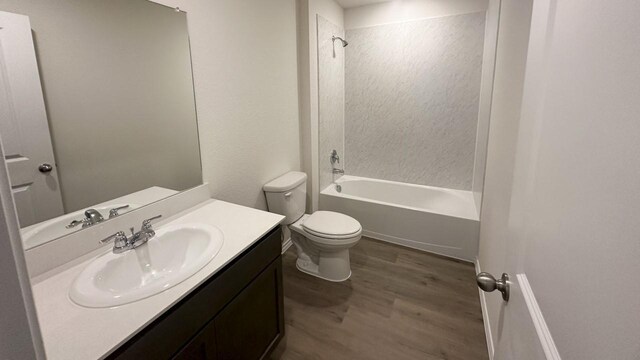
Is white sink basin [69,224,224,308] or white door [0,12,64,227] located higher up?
white door [0,12,64,227]

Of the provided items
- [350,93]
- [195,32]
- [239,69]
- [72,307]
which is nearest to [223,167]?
[239,69]

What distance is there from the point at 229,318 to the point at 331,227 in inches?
45.4

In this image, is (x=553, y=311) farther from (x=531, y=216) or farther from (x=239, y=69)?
(x=239, y=69)

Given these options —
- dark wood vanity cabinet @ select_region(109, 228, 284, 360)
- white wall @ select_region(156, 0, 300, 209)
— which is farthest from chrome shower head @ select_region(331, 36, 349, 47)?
dark wood vanity cabinet @ select_region(109, 228, 284, 360)

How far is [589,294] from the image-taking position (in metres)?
0.38

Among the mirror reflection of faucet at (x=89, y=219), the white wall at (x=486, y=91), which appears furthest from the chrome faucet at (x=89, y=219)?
the white wall at (x=486, y=91)

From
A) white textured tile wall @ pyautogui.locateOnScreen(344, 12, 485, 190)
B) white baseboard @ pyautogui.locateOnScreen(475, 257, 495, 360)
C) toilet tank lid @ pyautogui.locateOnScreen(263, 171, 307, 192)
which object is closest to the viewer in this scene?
white baseboard @ pyautogui.locateOnScreen(475, 257, 495, 360)

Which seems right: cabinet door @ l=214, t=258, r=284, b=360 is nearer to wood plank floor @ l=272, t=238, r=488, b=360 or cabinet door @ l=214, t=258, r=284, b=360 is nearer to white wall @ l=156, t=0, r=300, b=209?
wood plank floor @ l=272, t=238, r=488, b=360

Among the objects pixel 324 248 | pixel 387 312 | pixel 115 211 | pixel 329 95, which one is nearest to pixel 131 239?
pixel 115 211

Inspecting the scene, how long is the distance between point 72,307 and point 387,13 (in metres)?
3.43

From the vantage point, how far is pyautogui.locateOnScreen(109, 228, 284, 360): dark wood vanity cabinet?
864 millimetres

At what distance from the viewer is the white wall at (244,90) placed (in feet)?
5.42

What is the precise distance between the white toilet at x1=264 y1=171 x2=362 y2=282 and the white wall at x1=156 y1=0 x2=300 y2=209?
0.16m

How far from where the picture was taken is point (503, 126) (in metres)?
1.64
